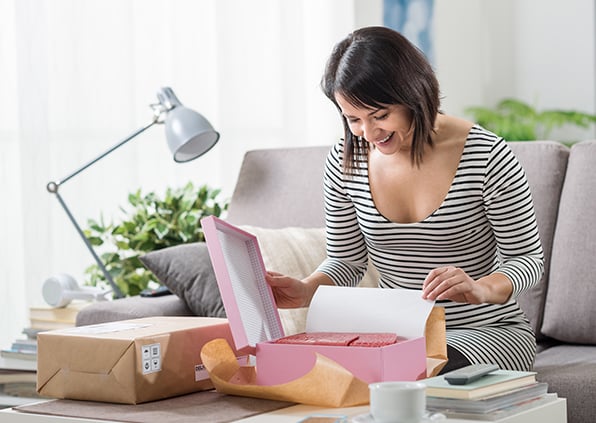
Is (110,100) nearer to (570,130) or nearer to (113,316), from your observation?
(113,316)

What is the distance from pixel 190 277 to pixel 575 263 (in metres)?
0.90

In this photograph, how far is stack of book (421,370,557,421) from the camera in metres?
1.26

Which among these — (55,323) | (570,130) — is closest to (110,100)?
(55,323)

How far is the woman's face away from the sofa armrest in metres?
0.78

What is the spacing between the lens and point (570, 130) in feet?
17.5

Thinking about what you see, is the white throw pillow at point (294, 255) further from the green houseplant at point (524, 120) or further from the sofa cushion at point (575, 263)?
the green houseplant at point (524, 120)

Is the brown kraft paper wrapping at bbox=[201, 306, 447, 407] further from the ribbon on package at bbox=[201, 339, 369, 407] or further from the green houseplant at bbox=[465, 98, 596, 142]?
the green houseplant at bbox=[465, 98, 596, 142]

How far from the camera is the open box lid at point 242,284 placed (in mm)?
1466

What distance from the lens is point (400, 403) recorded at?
3.73 feet

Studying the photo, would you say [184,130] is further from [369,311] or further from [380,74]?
[369,311]

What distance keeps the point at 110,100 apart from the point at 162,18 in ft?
1.25

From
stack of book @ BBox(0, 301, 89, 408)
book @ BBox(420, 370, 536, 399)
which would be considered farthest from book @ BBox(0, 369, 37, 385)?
book @ BBox(420, 370, 536, 399)

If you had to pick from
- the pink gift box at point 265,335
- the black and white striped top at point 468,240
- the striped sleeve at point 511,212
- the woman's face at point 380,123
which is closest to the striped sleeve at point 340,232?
the black and white striped top at point 468,240

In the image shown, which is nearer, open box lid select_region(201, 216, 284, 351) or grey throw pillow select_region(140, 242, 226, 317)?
open box lid select_region(201, 216, 284, 351)
